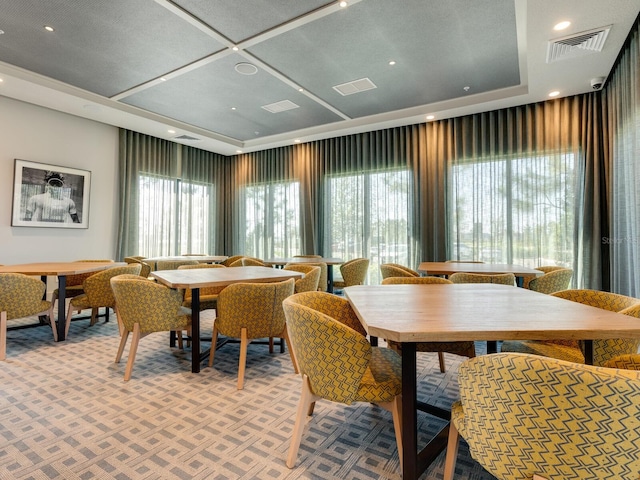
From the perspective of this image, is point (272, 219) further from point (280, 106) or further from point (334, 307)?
point (334, 307)

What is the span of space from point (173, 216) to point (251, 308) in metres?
5.79

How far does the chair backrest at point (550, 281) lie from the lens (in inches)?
128

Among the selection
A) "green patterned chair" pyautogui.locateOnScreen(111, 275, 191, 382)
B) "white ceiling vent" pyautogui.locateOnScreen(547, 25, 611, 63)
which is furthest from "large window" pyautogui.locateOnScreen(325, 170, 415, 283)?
"green patterned chair" pyautogui.locateOnScreen(111, 275, 191, 382)

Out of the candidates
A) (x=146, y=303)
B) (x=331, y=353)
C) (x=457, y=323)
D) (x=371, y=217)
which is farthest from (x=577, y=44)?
(x=146, y=303)

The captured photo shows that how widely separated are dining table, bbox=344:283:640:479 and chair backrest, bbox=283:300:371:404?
0.12m

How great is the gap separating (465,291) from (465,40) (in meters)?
3.01

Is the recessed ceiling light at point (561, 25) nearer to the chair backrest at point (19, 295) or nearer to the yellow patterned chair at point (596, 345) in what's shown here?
the yellow patterned chair at point (596, 345)

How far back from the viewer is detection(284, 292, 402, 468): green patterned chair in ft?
4.75

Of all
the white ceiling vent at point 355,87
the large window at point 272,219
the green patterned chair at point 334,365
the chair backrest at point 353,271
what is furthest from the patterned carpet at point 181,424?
the large window at point 272,219

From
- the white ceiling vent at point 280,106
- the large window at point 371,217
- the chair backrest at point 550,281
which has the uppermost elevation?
the white ceiling vent at point 280,106

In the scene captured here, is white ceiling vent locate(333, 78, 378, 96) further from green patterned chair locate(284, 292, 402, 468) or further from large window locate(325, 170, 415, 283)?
green patterned chair locate(284, 292, 402, 468)

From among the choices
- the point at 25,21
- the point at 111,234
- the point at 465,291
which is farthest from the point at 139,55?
the point at 465,291

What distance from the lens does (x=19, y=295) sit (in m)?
3.23

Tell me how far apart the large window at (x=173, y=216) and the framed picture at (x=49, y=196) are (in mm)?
1046
